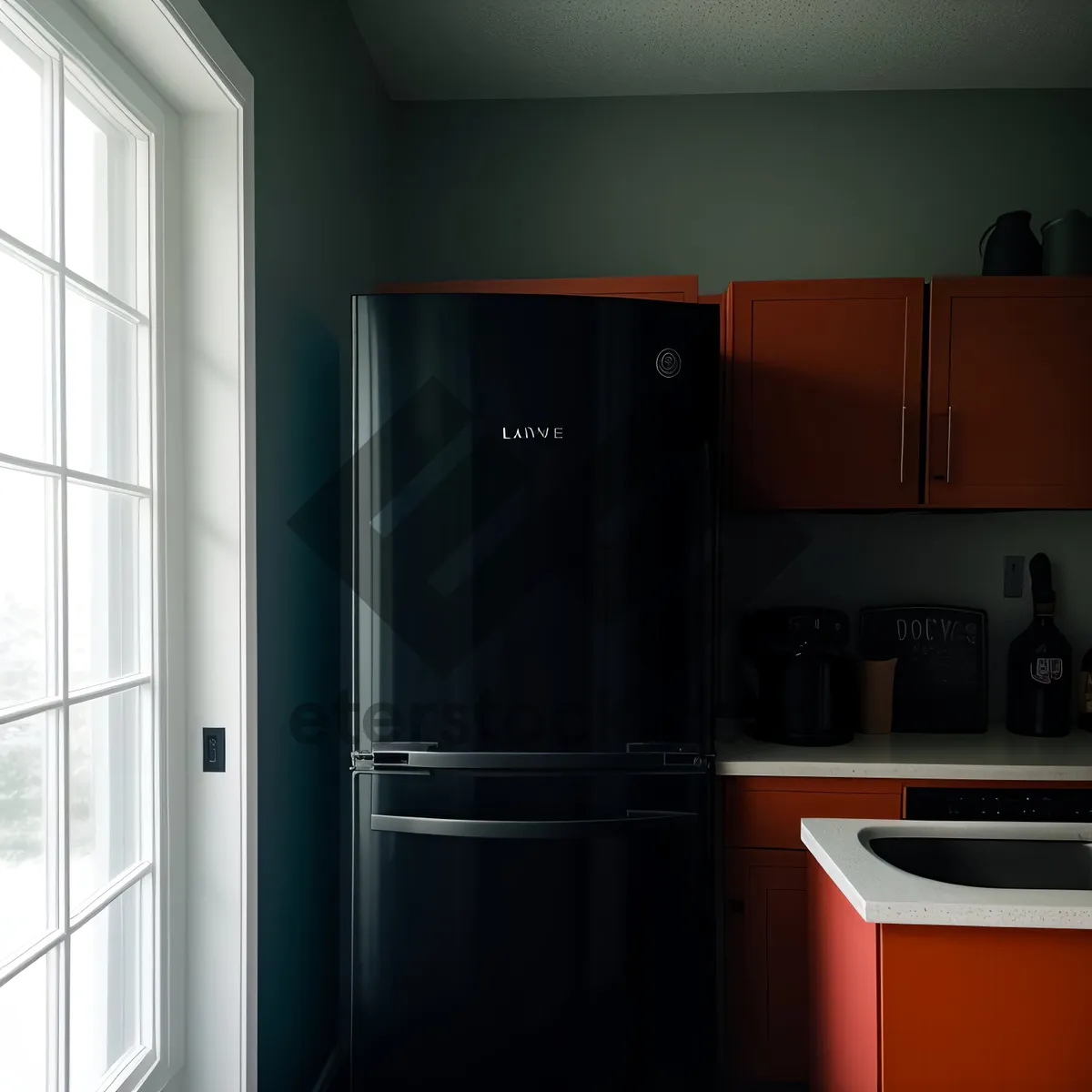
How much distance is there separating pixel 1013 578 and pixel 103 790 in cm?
244

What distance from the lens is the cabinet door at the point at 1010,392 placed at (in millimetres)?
2330

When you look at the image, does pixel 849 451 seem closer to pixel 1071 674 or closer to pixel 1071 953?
pixel 1071 674

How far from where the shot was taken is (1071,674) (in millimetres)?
2613

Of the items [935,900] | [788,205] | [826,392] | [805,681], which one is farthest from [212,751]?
[788,205]

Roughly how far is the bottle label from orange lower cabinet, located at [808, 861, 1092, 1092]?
1.43 m

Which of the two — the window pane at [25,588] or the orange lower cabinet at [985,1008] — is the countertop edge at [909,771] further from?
the window pane at [25,588]

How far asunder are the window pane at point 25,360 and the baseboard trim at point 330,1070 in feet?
5.45

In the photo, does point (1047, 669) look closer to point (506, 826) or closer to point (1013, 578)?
point (1013, 578)

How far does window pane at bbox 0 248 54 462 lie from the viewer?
3.81ft

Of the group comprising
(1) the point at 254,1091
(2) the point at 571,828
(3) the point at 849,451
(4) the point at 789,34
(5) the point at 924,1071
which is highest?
(4) the point at 789,34

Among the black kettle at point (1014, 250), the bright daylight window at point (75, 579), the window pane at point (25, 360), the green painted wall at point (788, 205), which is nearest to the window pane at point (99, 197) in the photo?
the bright daylight window at point (75, 579)

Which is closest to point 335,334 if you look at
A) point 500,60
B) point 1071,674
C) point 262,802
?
point 500,60

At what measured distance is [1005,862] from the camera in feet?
4.78

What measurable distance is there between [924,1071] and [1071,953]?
26 centimetres
